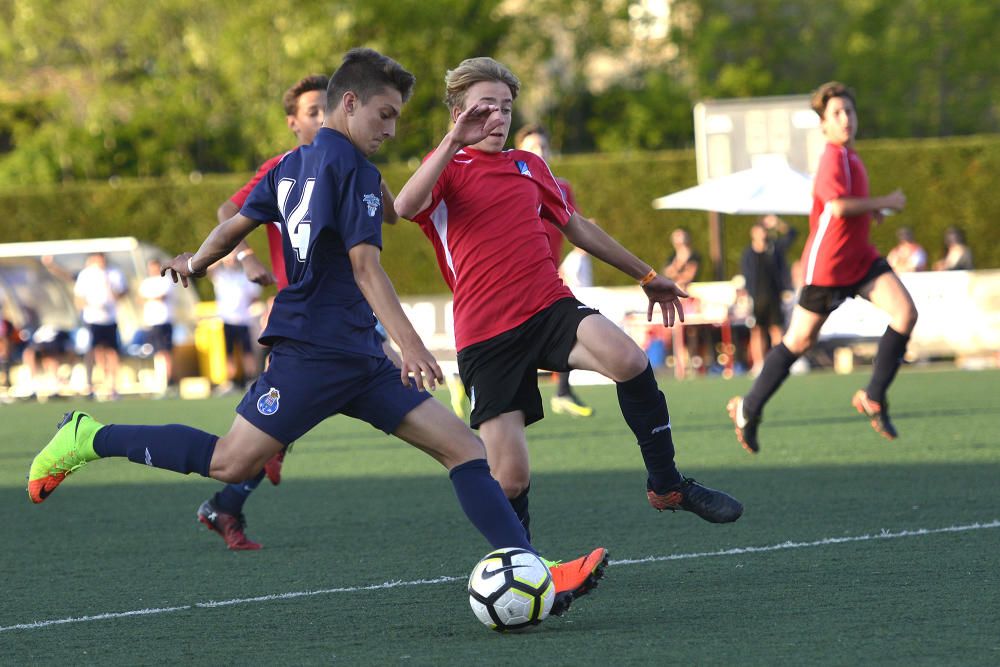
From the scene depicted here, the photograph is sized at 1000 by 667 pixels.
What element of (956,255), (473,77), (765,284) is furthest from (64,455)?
(956,255)

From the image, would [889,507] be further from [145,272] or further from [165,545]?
[145,272]

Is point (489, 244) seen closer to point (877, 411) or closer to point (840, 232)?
point (840, 232)

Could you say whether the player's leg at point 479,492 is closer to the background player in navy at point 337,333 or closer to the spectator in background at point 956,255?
the background player in navy at point 337,333

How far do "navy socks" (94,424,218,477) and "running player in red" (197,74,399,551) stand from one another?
1049 millimetres

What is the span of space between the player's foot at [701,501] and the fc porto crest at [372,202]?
156 cm

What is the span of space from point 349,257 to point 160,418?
1148cm

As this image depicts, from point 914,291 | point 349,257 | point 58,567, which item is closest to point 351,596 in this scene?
point 349,257

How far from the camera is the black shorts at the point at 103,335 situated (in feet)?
69.0

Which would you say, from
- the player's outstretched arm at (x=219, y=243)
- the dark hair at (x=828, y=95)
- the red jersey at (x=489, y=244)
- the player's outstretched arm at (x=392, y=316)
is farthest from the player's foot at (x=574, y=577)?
the dark hair at (x=828, y=95)

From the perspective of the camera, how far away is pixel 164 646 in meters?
4.61

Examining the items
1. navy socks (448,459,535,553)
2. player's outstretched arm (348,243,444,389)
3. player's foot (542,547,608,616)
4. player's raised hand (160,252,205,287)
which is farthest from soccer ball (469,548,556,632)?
player's raised hand (160,252,205,287)

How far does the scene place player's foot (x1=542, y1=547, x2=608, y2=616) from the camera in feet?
15.6

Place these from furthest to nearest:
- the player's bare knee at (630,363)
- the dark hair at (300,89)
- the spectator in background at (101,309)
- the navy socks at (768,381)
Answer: the spectator in background at (101,309), the navy socks at (768,381), the dark hair at (300,89), the player's bare knee at (630,363)

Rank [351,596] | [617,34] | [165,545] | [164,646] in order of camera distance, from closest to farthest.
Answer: [164,646], [351,596], [165,545], [617,34]
